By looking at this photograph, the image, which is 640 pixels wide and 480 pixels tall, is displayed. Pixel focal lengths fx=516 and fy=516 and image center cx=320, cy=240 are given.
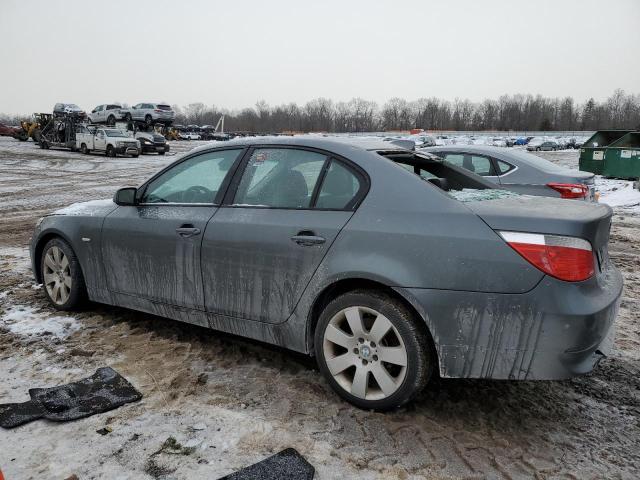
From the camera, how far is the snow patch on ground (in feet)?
13.9

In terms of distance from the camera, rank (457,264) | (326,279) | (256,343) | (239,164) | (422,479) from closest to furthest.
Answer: (422,479)
(457,264)
(326,279)
(239,164)
(256,343)

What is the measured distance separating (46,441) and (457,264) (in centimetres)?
234

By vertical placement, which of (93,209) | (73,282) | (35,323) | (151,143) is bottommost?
(35,323)

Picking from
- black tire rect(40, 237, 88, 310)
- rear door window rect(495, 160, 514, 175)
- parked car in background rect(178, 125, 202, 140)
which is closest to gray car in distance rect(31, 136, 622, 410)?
black tire rect(40, 237, 88, 310)

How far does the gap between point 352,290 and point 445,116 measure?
501ft

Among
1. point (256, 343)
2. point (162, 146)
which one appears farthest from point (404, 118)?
point (256, 343)

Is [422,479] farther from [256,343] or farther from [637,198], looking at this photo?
[637,198]

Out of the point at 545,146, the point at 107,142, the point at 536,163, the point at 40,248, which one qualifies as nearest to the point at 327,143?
the point at 40,248

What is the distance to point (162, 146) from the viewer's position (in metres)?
34.6

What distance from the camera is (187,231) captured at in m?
3.64

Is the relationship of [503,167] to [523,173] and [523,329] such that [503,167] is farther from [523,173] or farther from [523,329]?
[523,329]

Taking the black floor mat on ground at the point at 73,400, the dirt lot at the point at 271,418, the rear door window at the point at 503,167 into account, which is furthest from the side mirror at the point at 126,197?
the rear door window at the point at 503,167

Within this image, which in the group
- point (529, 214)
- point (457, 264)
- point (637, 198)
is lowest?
point (637, 198)

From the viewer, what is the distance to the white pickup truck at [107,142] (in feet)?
100
